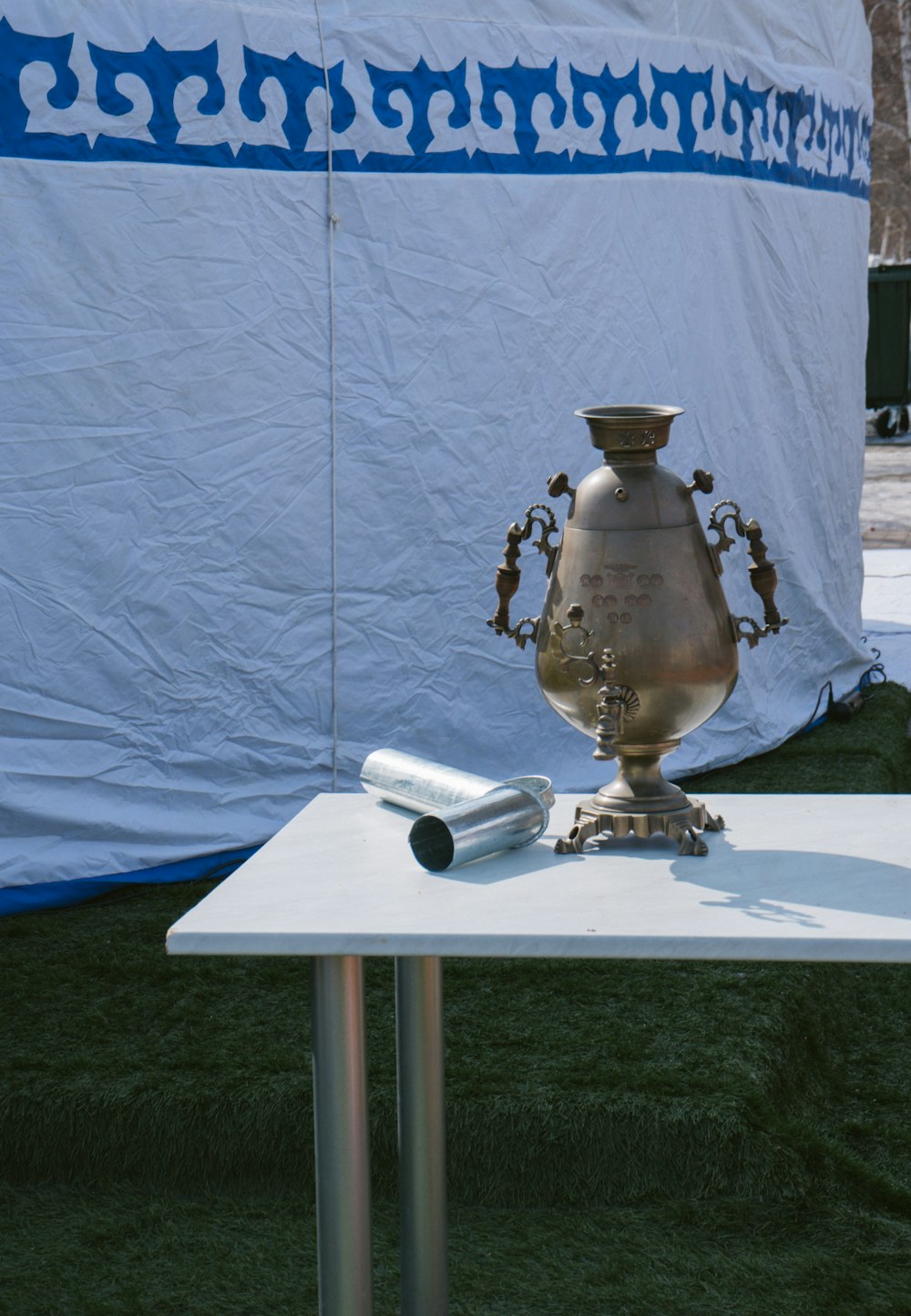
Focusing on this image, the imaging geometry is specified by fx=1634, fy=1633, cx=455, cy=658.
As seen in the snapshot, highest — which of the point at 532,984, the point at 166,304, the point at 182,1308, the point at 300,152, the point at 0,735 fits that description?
the point at 300,152

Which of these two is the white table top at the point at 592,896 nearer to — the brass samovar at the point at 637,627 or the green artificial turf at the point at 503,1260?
the brass samovar at the point at 637,627

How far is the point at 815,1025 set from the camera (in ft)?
7.62

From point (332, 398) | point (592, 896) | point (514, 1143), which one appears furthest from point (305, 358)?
point (592, 896)

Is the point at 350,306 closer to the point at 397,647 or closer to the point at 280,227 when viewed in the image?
the point at 280,227

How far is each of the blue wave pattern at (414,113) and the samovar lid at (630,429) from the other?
1.49m

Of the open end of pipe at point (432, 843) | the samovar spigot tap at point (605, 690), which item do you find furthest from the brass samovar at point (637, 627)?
the open end of pipe at point (432, 843)

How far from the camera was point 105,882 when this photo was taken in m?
2.81

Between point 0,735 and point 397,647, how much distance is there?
72 cm

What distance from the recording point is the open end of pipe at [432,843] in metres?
1.35

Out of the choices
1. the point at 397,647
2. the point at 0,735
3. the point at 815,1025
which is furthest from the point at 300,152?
the point at 815,1025

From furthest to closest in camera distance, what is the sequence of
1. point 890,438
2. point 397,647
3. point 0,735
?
point 890,438 < point 397,647 < point 0,735

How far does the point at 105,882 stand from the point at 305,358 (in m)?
0.97

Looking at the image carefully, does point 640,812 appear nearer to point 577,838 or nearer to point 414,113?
point 577,838

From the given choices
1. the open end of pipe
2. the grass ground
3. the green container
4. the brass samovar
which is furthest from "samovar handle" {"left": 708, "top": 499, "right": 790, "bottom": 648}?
the green container
